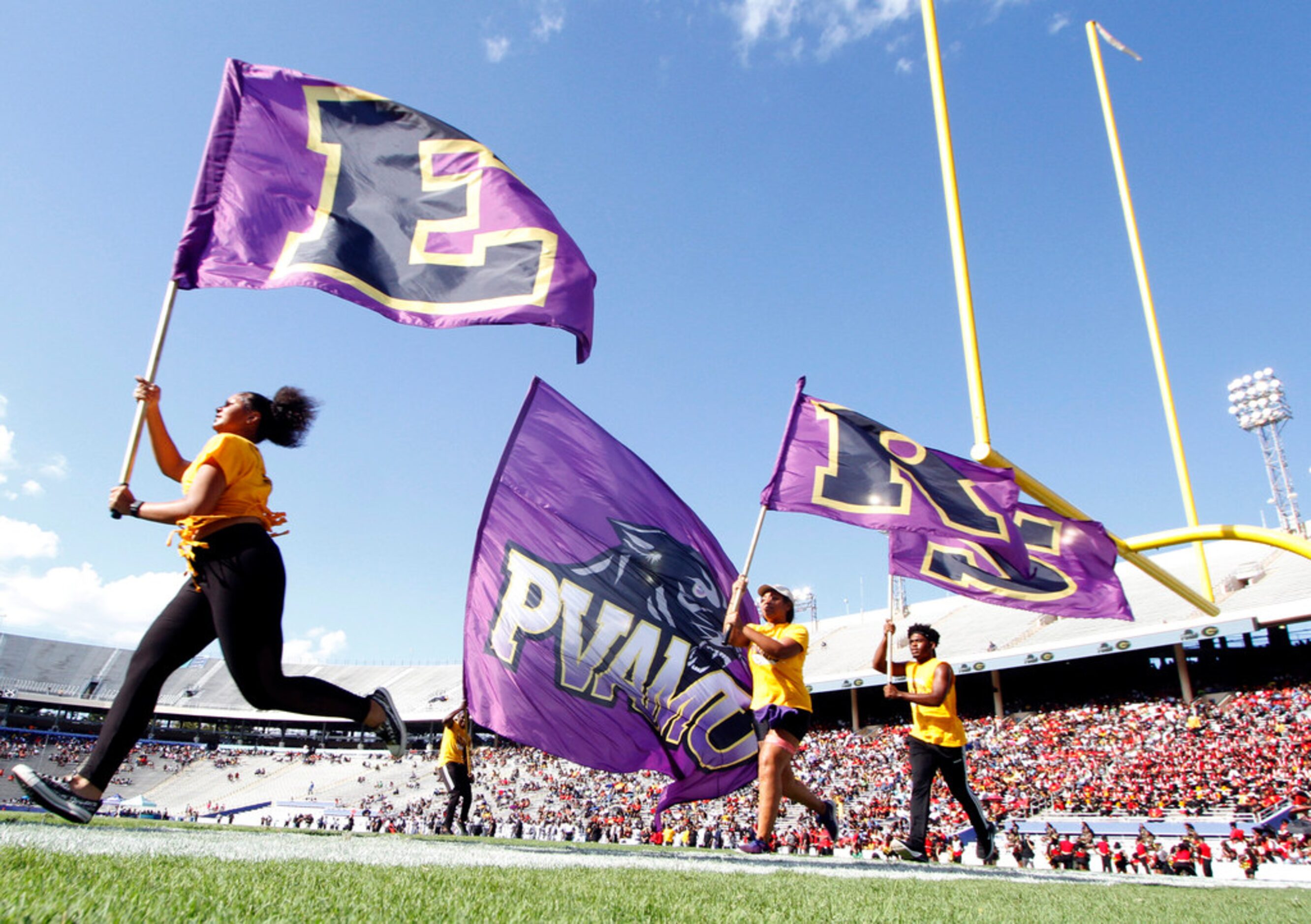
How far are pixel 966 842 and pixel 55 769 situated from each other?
48.8 metres

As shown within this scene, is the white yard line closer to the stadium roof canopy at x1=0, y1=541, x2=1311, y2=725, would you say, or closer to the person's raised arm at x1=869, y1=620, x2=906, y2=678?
the person's raised arm at x1=869, y1=620, x2=906, y2=678

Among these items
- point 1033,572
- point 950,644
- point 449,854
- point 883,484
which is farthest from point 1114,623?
point 449,854

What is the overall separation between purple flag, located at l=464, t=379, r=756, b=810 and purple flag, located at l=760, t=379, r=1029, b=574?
3.35 feet

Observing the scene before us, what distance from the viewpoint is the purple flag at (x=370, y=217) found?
450cm

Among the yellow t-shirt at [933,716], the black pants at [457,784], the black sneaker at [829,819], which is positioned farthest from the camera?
the black pants at [457,784]

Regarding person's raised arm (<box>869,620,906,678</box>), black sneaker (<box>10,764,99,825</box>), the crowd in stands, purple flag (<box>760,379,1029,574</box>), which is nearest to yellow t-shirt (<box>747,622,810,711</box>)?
person's raised arm (<box>869,620,906,678</box>)

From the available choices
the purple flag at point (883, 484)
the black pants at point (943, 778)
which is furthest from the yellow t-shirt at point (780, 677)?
the purple flag at point (883, 484)

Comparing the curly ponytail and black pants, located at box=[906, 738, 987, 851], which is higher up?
the curly ponytail

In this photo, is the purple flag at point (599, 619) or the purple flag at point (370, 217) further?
the purple flag at point (599, 619)

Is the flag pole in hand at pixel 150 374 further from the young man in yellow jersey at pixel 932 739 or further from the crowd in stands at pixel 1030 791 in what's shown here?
the crowd in stands at pixel 1030 791

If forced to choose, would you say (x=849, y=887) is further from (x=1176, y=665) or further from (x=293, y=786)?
(x=293, y=786)

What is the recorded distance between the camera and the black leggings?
3232 mm

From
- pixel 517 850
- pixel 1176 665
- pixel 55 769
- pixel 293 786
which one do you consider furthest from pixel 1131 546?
pixel 55 769

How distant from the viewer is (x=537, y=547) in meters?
6.84
